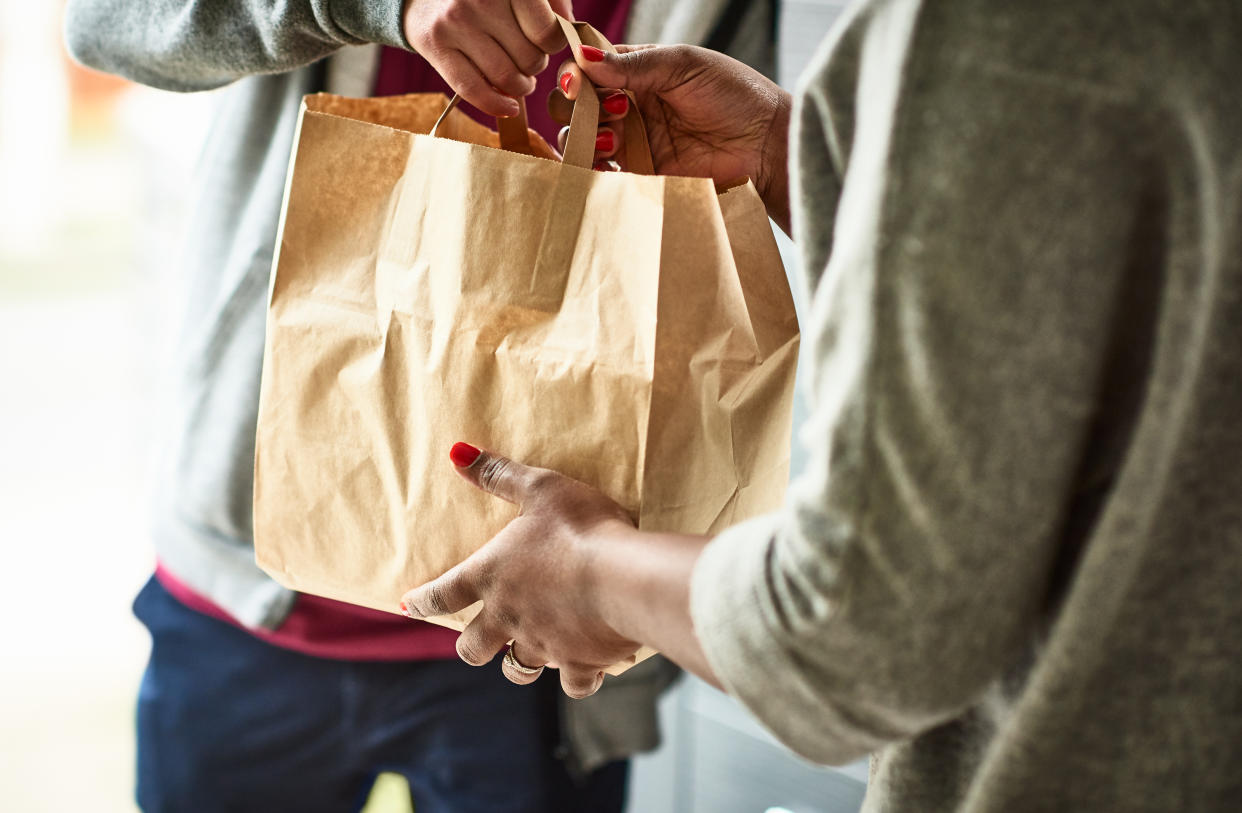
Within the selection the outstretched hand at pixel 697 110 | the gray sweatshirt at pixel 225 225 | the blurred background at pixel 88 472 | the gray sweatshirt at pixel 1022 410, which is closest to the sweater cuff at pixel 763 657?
the gray sweatshirt at pixel 1022 410

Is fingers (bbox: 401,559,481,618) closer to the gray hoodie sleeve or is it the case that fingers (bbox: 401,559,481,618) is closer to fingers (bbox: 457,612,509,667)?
fingers (bbox: 457,612,509,667)

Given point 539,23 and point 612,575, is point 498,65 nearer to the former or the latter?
point 539,23

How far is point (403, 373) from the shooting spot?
665 millimetres

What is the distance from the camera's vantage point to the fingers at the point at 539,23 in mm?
656

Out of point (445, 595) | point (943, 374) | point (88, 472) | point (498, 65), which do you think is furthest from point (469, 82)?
point (88, 472)

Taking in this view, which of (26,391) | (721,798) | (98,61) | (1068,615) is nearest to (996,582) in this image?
(1068,615)

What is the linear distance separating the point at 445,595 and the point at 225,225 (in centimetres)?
47

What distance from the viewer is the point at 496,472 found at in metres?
0.63

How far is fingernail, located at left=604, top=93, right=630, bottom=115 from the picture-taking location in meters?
0.70

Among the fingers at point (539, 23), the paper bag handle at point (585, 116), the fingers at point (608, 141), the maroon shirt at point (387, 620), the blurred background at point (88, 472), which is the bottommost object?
the blurred background at point (88, 472)

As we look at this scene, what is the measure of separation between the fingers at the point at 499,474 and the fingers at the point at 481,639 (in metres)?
0.07

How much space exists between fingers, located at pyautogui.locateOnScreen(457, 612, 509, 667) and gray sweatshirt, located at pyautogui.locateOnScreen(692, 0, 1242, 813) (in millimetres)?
214

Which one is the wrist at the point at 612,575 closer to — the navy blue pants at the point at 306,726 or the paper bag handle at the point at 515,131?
the paper bag handle at the point at 515,131

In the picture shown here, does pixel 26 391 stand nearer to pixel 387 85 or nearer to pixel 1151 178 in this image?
pixel 387 85
